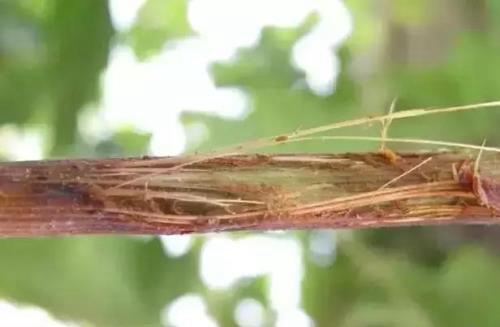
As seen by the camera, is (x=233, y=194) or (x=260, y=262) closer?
(x=233, y=194)

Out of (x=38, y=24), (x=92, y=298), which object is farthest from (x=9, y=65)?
(x=92, y=298)

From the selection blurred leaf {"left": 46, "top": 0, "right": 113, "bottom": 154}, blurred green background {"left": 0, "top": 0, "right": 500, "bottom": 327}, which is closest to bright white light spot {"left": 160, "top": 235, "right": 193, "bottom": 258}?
blurred green background {"left": 0, "top": 0, "right": 500, "bottom": 327}

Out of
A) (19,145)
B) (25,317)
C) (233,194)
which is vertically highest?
(19,145)

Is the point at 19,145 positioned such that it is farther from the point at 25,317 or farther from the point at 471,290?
the point at 471,290

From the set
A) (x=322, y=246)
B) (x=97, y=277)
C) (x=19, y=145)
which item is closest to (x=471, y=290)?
(x=322, y=246)

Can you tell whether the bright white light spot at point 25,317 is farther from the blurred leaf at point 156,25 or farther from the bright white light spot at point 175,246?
the blurred leaf at point 156,25

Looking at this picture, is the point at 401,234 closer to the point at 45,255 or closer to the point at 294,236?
the point at 294,236
